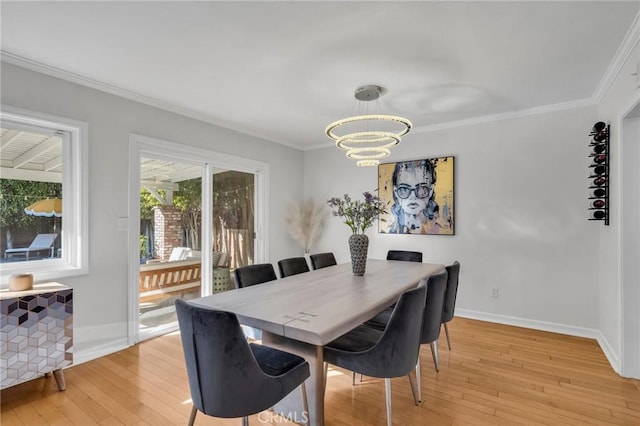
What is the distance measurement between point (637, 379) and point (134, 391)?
3903 millimetres

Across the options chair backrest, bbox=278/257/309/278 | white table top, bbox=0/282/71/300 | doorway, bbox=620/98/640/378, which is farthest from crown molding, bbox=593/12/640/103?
white table top, bbox=0/282/71/300

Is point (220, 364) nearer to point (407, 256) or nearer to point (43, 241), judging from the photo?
point (43, 241)

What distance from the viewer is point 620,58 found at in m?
2.44

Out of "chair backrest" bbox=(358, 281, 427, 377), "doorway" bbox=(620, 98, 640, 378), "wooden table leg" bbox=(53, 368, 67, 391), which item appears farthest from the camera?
"doorway" bbox=(620, 98, 640, 378)

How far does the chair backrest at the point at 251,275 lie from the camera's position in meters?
2.51

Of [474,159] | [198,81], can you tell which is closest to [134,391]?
[198,81]

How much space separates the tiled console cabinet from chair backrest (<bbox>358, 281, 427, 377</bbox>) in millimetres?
2338

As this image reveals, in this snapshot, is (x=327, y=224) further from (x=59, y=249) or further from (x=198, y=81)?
(x=59, y=249)

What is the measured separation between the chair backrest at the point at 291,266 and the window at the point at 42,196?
177 centimetres

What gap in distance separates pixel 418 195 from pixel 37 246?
4.19 metres

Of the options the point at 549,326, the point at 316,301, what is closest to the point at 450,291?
the point at 316,301

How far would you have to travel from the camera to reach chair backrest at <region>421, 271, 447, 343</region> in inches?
80.4

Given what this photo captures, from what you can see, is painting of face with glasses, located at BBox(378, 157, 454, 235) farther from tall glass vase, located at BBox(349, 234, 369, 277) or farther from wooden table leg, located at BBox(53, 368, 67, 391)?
wooden table leg, located at BBox(53, 368, 67, 391)

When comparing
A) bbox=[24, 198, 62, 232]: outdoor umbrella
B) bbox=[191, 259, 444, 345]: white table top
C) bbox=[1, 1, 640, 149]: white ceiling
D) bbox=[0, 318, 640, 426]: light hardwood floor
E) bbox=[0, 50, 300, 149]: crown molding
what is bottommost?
bbox=[0, 318, 640, 426]: light hardwood floor
